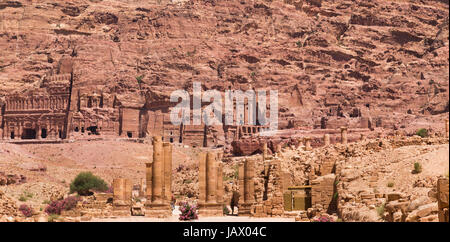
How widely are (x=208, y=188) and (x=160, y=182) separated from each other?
240cm

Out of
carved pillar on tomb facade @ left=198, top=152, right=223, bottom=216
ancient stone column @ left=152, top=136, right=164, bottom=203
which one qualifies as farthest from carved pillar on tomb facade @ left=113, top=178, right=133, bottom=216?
carved pillar on tomb facade @ left=198, top=152, right=223, bottom=216

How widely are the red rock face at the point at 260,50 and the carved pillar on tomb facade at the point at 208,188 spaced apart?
62.1 m

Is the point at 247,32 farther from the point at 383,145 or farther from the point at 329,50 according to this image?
the point at 383,145

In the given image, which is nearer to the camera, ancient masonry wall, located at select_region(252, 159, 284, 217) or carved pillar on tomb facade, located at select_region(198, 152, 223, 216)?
ancient masonry wall, located at select_region(252, 159, 284, 217)

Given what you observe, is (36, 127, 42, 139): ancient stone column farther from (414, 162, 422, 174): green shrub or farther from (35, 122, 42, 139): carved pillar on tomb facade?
(414, 162, 422, 174): green shrub

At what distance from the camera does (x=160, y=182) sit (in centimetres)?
4191

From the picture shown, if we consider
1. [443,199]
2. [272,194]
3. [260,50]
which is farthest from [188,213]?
[260,50]

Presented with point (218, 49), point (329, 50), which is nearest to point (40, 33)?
point (218, 49)

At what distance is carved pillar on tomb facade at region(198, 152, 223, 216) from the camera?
4125cm

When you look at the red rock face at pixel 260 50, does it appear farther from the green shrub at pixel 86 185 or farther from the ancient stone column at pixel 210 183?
the ancient stone column at pixel 210 183

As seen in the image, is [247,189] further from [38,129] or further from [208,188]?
[38,129]

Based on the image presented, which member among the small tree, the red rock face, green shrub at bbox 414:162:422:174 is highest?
the red rock face

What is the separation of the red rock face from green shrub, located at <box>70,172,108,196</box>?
1540 inches

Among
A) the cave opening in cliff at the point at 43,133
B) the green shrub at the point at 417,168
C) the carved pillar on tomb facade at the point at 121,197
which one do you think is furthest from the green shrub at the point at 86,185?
the cave opening in cliff at the point at 43,133
